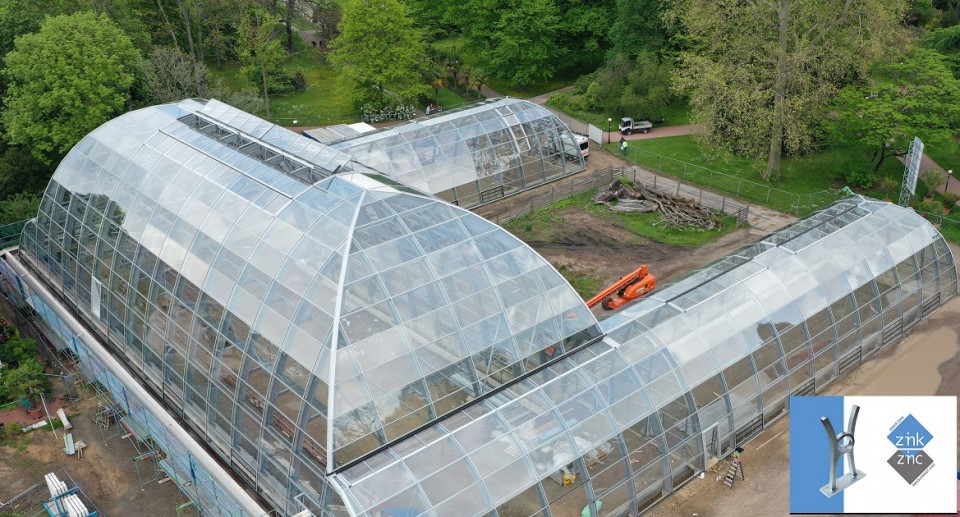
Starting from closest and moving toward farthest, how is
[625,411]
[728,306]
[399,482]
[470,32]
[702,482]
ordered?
[399,482]
[625,411]
[702,482]
[728,306]
[470,32]

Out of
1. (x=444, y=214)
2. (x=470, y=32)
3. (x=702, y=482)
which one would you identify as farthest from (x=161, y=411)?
(x=470, y=32)

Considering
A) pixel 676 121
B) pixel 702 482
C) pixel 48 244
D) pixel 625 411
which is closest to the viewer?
pixel 625 411

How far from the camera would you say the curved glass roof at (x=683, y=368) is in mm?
21703

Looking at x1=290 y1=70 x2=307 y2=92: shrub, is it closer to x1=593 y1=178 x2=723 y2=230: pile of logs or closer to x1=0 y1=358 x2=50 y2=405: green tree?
x1=593 y1=178 x2=723 y2=230: pile of logs

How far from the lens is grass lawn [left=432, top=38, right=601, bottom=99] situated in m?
71.6

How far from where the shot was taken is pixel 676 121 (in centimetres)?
6216

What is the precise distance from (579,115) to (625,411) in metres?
43.4

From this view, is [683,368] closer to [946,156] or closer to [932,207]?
[932,207]

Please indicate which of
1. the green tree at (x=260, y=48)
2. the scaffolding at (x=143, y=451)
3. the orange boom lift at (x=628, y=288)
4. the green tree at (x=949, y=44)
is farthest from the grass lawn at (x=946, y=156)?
the green tree at (x=260, y=48)

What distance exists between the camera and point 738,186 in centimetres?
4903

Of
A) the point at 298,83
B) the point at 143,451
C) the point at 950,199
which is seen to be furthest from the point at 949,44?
the point at 143,451

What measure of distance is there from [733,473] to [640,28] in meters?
46.4

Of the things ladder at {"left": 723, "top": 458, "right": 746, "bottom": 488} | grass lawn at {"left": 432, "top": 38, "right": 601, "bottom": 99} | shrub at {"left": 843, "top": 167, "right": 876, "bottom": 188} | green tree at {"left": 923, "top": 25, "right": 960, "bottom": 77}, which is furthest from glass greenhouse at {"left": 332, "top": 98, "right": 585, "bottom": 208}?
green tree at {"left": 923, "top": 25, "right": 960, "bottom": 77}

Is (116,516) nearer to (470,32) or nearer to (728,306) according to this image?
(728,306)
